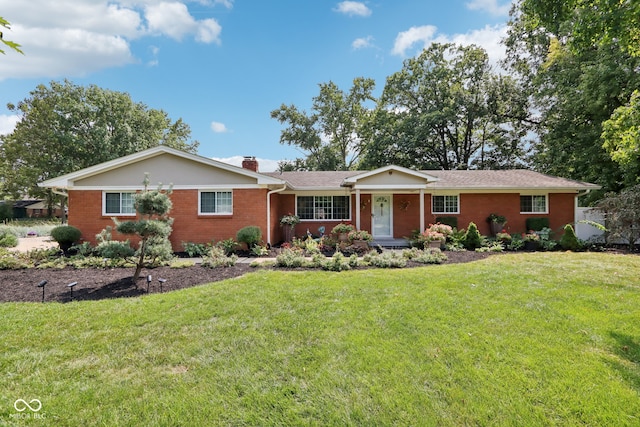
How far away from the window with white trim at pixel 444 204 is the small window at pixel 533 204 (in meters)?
3.39

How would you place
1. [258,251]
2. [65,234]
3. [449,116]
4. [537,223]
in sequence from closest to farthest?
[258,251] → [65,234] → [537,223] → [449,116]

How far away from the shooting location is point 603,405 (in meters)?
3.00

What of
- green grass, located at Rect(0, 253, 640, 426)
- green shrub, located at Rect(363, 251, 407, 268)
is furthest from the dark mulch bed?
green grass, located at Rect(0, 253, 640, 426)

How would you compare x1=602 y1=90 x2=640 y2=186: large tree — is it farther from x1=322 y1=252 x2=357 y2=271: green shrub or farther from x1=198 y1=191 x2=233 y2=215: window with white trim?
x1=198 y1=191 x2=233 y2=215: window with white trim

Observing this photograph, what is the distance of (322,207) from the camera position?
15898mm

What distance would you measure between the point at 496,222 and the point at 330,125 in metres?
21.2

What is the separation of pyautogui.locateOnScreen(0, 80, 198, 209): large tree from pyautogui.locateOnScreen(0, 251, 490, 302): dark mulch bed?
98.4 ft

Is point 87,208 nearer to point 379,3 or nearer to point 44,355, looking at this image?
point 44,355

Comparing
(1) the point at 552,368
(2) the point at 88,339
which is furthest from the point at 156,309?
(1) the point at 552,368

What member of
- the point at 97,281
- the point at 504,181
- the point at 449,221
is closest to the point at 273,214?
the point at 97,281

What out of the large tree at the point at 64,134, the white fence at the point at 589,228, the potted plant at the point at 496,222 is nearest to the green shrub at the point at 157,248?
the potted plant at the point at 496,222

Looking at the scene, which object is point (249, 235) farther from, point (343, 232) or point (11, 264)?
point (11, 264)

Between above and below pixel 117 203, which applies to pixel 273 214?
below

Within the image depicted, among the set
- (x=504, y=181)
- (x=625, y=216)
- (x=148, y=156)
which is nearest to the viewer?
(x=625, y=216)
